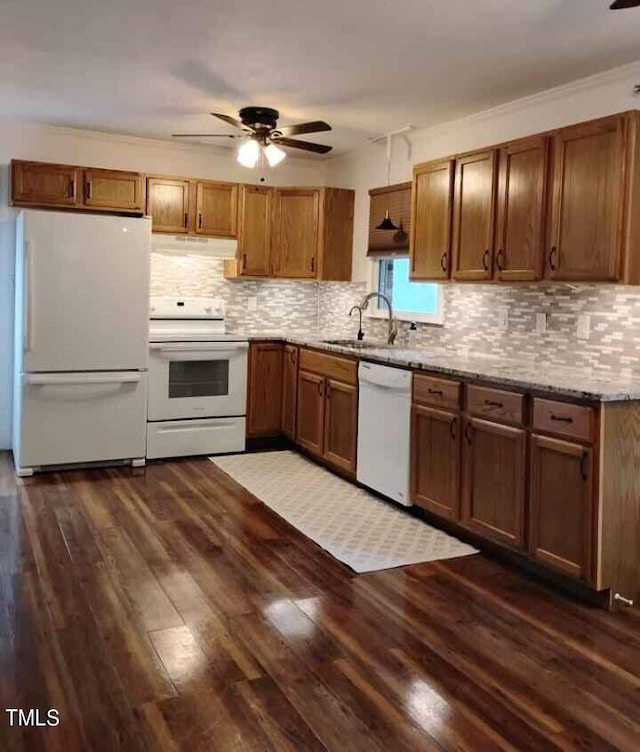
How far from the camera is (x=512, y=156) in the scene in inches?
148

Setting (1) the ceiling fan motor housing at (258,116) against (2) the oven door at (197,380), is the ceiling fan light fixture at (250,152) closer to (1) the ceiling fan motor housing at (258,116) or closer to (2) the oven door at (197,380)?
(1) the ceiling fan motor housing at (258,116)

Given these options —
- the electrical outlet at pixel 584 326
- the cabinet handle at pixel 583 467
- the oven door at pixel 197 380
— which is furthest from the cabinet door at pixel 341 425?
the cabinet handle at pixel 583 467

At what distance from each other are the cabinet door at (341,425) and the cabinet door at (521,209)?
1.37 meters

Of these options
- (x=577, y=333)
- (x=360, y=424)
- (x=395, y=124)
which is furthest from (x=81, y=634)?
(x=395, y=124)

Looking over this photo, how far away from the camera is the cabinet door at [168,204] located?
5.45 meters

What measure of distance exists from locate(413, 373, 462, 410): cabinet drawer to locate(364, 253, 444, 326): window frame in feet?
2.98

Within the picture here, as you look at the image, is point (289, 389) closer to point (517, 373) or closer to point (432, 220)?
point (432, 220)

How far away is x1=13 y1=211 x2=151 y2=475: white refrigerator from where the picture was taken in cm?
479

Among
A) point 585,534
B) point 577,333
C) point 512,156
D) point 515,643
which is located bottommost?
point 515,643

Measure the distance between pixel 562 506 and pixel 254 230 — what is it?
3554 mm

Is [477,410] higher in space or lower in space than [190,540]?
higher

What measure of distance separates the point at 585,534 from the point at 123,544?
2.17 meters

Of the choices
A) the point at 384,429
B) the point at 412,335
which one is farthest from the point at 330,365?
the point at 384,429

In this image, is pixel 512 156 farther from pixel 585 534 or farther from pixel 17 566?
pixel 17 566
